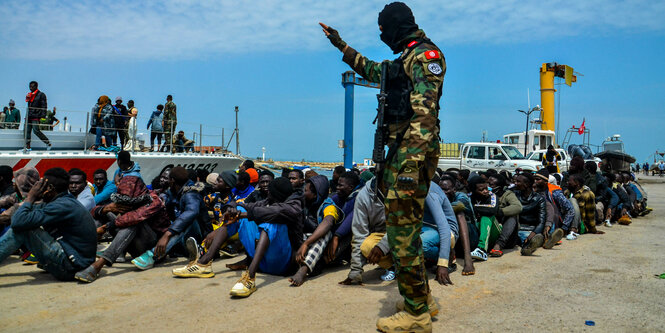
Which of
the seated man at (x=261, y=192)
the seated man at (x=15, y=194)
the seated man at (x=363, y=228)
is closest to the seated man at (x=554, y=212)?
the seated man at (x=363, y=228)

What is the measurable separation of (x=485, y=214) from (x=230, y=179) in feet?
10.7

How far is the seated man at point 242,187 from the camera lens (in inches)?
229

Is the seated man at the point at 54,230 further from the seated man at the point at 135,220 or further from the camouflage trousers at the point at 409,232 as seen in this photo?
the camouflage trousers at the point at 409,232

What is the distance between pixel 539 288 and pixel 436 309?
135cm

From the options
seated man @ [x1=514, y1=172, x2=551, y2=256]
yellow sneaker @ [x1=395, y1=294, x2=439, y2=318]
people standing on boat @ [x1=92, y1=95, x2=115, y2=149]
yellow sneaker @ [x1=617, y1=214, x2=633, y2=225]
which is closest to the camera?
yellow sneaker @ [x1=395, y1=294, x2=439, y2=318]

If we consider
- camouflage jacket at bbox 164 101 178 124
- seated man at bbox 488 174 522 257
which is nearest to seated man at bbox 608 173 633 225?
seated man at bbox 488 174 522 257

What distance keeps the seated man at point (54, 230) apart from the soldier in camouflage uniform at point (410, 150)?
305 centimetres

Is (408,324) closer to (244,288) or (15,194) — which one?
(244,288)

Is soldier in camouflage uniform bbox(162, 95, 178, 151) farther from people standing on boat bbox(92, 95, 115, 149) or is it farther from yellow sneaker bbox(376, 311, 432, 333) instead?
yellow sneaker bbox(376, 311, 432, 333)

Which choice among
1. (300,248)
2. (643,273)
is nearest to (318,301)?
(300,248)

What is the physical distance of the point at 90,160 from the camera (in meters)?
11.7

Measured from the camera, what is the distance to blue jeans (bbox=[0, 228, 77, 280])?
4.07m

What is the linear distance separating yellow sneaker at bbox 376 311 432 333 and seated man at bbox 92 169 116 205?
4.83m

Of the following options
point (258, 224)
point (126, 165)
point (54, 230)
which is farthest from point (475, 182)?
point (126, 165)
